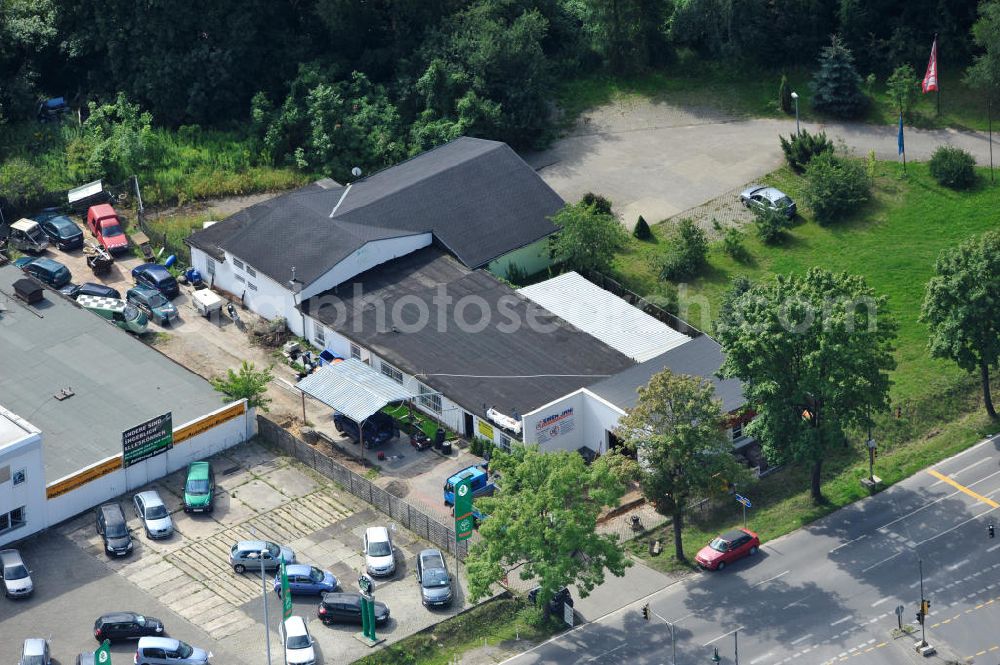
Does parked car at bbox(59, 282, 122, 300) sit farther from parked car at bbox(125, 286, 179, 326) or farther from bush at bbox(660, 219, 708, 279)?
bush at bbox(660, 219, 708, 279)

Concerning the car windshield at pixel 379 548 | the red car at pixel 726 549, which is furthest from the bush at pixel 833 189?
the car windshield at pixel 379 548

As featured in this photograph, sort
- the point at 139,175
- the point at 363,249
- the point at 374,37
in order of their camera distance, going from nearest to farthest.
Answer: the point at 363,249 < the point at 139,175 < the point at 374,37

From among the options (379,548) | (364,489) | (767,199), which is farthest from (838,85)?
(379,548)

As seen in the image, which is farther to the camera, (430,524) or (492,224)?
(492,224)

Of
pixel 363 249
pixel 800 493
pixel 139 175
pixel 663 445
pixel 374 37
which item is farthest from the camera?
pixel 374 37

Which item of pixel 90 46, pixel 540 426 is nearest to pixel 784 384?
pixel 540 426

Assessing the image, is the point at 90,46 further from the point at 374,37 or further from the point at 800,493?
the point at 800,493
